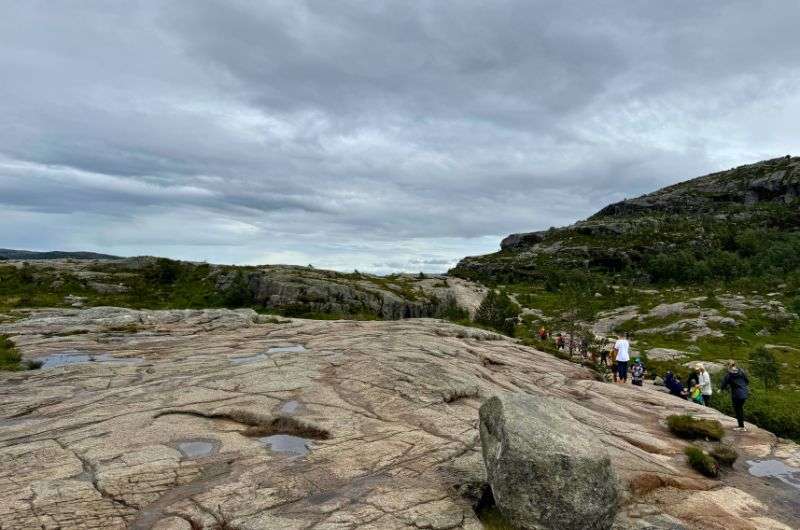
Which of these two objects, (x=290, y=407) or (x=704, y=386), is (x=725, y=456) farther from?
(x=290, y=407)

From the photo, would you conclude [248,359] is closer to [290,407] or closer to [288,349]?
[288,349]

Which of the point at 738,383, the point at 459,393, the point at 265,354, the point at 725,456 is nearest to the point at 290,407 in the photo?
the point at 459,393

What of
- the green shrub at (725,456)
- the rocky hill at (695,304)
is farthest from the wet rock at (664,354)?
the green shrub at (725,456)

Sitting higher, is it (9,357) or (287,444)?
(9,357)

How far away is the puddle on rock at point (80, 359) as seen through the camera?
100 feet

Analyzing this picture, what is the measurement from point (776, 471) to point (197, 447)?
2524cm

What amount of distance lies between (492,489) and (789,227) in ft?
803

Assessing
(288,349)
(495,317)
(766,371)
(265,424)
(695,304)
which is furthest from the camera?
(695,304)

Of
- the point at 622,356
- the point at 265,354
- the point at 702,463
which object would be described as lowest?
the point at 702,463

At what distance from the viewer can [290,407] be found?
20.0m

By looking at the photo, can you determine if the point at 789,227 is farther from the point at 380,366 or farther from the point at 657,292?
the point at 380,366

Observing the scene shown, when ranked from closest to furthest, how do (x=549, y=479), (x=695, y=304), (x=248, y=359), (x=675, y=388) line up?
1. (x=549, y=479)
2. (x=248, y=359)
3. (x=675, y=388)
4. (x=695, y=304)

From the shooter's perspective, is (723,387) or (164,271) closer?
(723,387)

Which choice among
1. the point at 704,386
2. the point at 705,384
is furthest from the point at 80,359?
the point at 705,384
